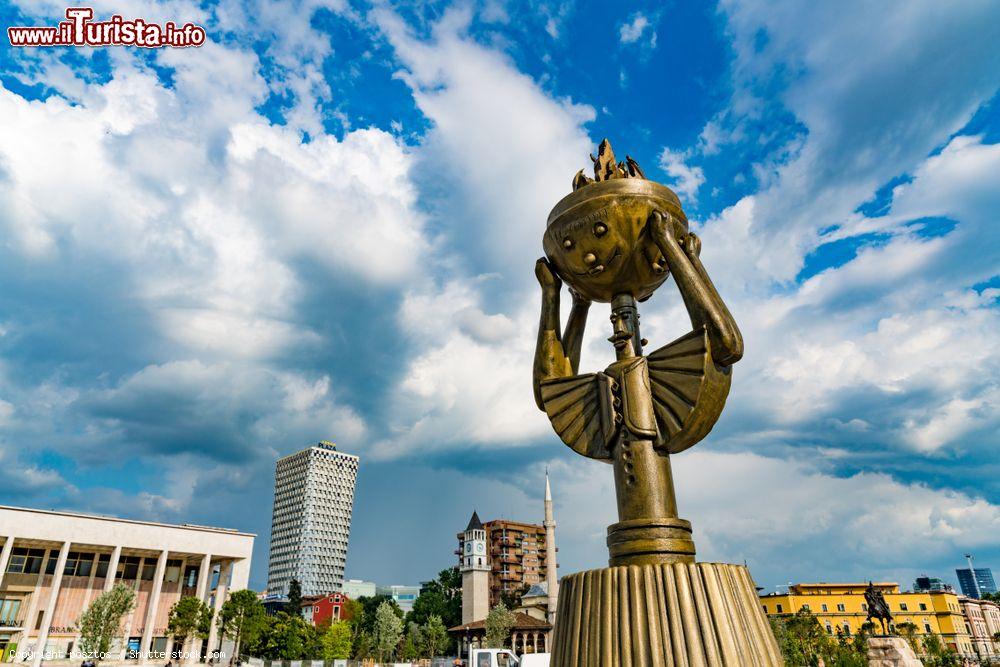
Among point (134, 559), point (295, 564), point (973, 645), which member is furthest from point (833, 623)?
point (295, 564)

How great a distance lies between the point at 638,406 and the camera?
17.3ft

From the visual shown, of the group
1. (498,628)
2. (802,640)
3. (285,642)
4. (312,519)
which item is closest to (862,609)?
(802,640)

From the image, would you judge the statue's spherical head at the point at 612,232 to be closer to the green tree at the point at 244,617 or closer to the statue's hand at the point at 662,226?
the statue's hand at the point at 662,226

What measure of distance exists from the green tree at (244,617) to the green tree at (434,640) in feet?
67.5

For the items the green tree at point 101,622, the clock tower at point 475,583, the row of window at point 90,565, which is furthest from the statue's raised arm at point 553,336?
the clock tower at point 475,583

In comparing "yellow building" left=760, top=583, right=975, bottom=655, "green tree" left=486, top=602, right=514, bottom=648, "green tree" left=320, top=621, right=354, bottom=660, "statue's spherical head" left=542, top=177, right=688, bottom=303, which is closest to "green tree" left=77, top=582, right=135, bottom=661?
"green tree" left=320, top=621, right=354, bottom=660

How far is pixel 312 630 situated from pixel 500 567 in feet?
133

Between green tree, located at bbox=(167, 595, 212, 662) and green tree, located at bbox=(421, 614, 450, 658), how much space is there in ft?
71.7

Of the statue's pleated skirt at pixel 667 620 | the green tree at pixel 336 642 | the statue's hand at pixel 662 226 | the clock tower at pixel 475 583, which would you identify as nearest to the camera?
the statue's pleated skirt at pixel 667 620

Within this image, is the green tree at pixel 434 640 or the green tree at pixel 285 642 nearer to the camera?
the green tree at pixel 285 642

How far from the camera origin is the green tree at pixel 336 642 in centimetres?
4707

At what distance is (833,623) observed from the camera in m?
65.7

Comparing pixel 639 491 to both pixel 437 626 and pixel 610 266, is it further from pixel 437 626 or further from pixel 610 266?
pixel 437 626

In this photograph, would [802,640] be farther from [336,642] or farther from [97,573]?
[97,573]
